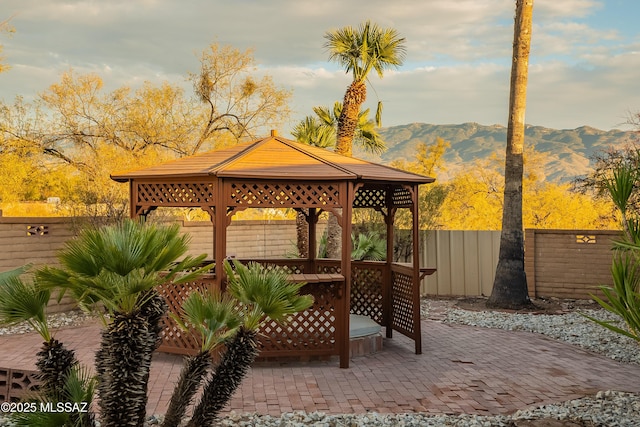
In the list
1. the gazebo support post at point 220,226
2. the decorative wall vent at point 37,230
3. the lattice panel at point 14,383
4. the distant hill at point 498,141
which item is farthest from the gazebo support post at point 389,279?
the distant hill at point 498,141

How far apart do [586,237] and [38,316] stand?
477 inches

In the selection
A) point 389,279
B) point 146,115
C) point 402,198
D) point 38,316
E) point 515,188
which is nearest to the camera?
point 38,316

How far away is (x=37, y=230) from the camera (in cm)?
1094

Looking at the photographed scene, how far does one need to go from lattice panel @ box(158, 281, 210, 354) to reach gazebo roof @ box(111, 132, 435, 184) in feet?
4.53

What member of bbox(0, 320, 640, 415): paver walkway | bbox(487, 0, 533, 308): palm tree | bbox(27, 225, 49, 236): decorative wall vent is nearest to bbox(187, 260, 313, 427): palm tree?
bbox(0, 320, 640, 415): paver walkway

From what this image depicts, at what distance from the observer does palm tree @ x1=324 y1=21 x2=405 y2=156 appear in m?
14.5

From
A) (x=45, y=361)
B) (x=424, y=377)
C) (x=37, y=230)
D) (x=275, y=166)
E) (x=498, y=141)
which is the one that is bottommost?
(x=424, y=377)

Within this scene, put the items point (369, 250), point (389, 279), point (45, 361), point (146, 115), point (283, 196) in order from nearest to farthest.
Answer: point (45, 361) → point (283, 196) → point (389, 279) → point (369, 250) → point (146, 115)

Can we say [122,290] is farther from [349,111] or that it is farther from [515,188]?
[349,111]

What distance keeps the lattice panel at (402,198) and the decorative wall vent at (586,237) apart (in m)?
5.88

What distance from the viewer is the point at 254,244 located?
1473 cm

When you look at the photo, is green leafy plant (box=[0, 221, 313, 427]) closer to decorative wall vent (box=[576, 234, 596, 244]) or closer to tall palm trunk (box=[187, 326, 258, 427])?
tall palm trunk (box=[187, 326, 258, 427])

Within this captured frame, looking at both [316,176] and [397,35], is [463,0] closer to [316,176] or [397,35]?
[397,35]

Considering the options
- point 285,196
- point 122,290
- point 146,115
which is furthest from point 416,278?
point 146,115
